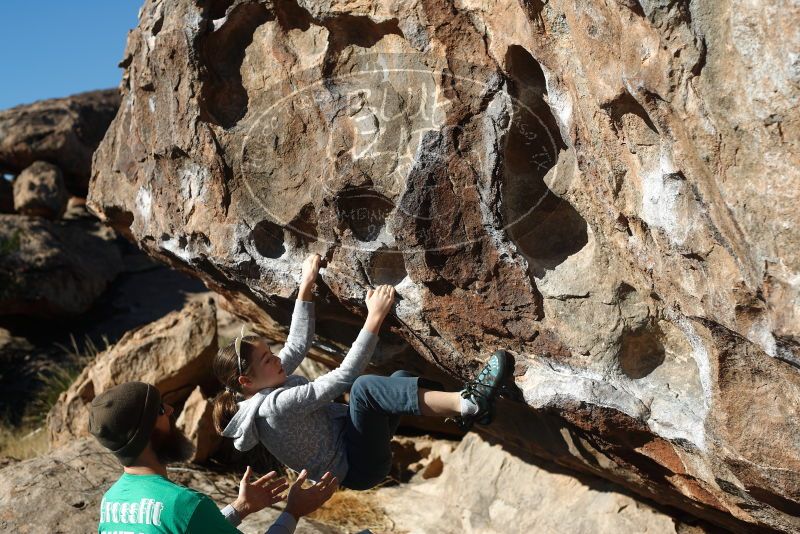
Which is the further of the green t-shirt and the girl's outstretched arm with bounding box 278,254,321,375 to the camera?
the girl's outstretched arm with bounding box 278,254,321,375

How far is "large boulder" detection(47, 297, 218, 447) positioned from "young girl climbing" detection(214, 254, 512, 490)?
2197 millimetres

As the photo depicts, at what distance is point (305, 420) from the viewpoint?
3.41 m

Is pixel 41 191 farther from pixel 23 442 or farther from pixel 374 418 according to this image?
pixel 374 418

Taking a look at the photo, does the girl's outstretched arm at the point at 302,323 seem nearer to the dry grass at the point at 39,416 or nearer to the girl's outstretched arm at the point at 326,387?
the girl's outstretched arm at the point at 326,387

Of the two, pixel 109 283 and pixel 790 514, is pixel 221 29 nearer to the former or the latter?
pixel 790 514

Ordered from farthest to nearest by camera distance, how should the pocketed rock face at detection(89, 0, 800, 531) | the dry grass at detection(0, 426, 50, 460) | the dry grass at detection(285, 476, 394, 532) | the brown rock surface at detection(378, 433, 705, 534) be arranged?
the dry grass at detection(0, 426, 50, 460) → the dry grass at detection(285, 476, 394, 532) → the brown rock surface at detection(378, 433, 705, 534) → the pocketed rock face at detection(89, 0, 800, 531)

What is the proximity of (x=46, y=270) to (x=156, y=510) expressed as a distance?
805 cm

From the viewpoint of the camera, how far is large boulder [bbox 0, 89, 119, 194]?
463 inches

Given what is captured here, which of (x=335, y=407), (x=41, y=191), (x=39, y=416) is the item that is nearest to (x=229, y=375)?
(x=335, y=407)

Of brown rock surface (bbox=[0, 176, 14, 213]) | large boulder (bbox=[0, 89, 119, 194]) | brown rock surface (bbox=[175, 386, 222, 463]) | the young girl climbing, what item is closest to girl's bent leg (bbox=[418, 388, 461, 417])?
the young girl climbing

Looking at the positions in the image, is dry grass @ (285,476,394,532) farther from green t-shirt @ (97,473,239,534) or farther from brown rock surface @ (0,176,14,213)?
brown rock surface @ (0,176,14,213)

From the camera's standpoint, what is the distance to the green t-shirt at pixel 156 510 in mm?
2402

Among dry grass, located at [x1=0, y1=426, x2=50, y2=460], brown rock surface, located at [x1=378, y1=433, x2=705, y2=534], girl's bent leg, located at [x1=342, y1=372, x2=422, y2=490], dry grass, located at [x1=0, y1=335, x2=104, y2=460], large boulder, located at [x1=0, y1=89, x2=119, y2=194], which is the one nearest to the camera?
girl's bent leg, located at [x1=342, y1=372, x2=422, y2=490]

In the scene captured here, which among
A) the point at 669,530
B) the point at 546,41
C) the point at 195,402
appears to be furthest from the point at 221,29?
the point at 669,530
